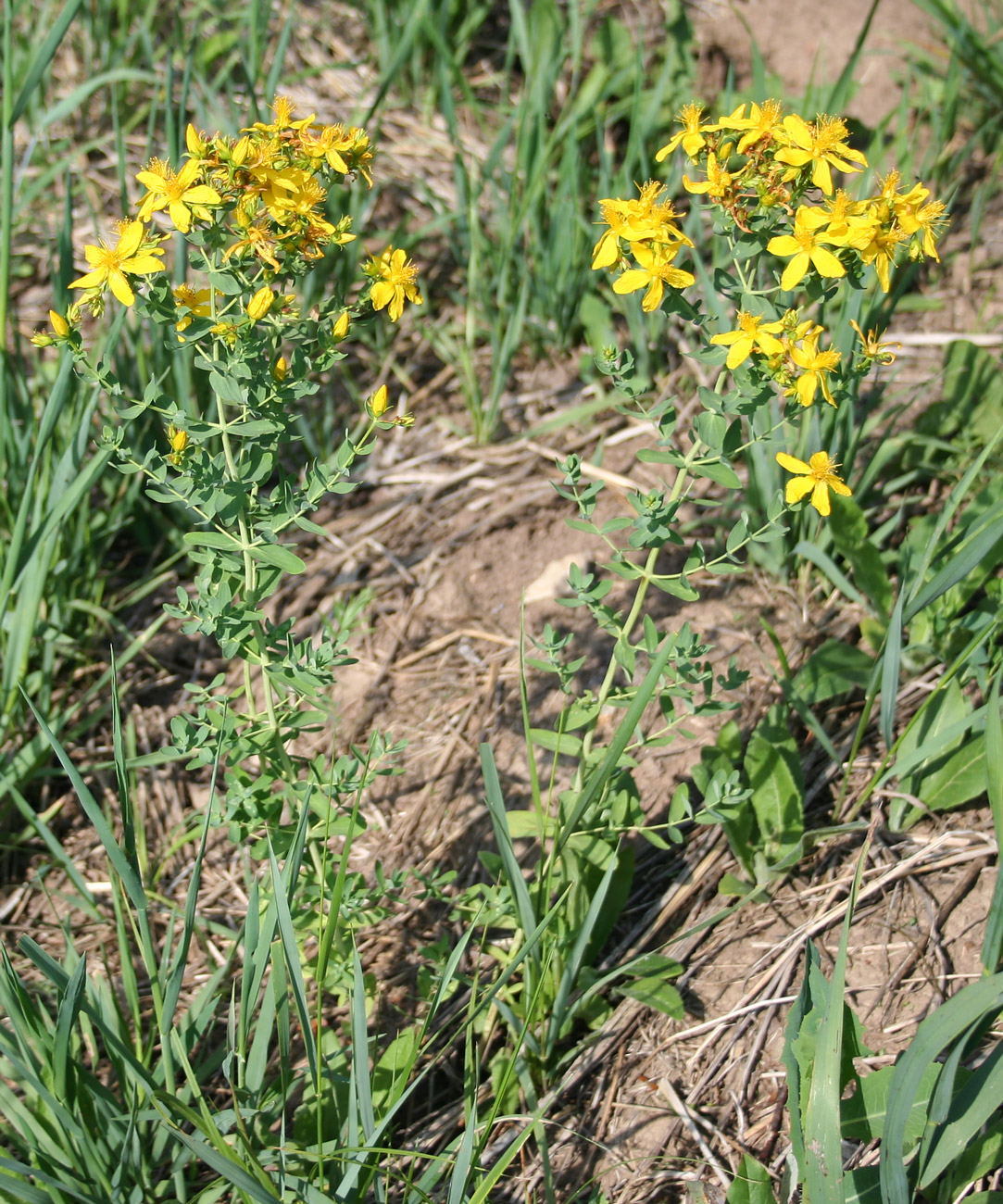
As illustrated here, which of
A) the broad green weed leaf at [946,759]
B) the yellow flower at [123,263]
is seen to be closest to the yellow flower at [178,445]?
the yellow flower at [123,263]

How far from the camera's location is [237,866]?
2.18 meters

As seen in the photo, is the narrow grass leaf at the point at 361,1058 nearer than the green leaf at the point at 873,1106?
Yes

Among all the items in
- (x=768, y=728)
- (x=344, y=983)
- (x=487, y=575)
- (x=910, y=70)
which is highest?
(x=910, y=70)

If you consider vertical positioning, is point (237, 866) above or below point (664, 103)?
below

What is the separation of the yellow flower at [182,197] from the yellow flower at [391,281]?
241 mm

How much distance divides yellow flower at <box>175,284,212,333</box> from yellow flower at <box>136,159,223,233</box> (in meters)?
0.12

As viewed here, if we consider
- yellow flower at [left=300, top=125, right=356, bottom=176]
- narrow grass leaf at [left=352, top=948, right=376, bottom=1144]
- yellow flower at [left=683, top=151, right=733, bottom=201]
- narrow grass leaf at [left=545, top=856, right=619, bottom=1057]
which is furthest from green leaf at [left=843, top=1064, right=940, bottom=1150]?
yellow flower at [left=300, top=125, right=356, bottom=176]

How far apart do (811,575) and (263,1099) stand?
1604 millimetres

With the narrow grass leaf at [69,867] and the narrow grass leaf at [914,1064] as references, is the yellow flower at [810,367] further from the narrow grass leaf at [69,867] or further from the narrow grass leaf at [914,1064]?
the narrow grass leaf at [69,867]

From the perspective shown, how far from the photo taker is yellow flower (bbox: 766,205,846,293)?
53.4 inches

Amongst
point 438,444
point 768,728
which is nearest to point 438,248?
point 438,444

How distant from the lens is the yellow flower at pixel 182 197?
4.44 ft

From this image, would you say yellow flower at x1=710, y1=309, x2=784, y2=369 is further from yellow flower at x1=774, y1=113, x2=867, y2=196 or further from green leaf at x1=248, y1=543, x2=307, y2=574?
green leaf at x1=248, y1=543, x2=307, y2=574

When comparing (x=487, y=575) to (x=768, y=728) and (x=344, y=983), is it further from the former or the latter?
(x=344, y=983)
